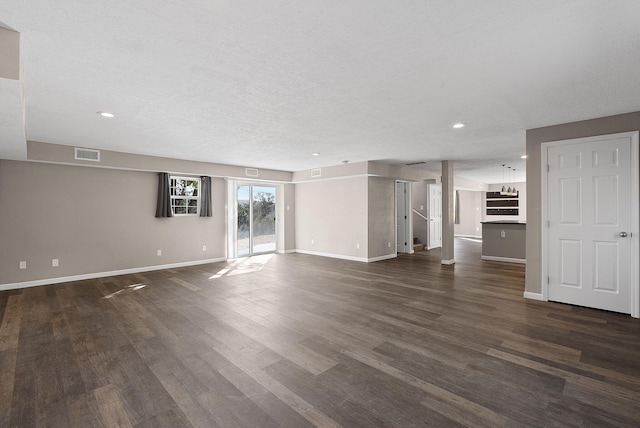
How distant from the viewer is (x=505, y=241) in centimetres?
750

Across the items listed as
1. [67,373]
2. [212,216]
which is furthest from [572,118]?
[212,216]

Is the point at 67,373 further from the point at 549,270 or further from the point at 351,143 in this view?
the point at 549,270

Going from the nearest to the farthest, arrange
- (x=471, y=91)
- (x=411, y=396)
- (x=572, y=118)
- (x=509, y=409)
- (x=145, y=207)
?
(x=509, y=409) < (x=411, y=396) < (x=471, y=91) < (x=572, y=118) < (x=145, y=207)

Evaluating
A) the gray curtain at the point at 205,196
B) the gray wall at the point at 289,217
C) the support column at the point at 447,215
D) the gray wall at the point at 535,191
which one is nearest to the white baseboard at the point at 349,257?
the gray wall at the point at 289,217

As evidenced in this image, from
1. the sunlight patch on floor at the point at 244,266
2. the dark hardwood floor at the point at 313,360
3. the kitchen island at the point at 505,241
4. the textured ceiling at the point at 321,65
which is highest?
the textured ceiling at the point at 321,65

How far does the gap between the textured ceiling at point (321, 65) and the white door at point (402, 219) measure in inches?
182

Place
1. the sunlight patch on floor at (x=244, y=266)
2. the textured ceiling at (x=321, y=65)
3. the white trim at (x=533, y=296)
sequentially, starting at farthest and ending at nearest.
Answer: the sunlight patch on floor at (x=244, y=266) < the white trim at (x=533, y=296) < the textured ceiling at (x=321, y=65)

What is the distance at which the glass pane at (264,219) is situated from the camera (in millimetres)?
8727

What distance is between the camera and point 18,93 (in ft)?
7.25

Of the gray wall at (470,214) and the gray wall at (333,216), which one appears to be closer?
the gray wall at (333,216)

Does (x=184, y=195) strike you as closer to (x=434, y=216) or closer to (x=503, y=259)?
(x=434, y=216)

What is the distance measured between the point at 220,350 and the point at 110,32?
269cm

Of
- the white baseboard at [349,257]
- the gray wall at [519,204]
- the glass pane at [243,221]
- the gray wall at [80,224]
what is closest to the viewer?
the gray wall at [80,224]

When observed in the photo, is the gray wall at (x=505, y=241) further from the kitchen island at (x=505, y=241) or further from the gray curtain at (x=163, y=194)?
the gray curtain at (x=163, y=194)
